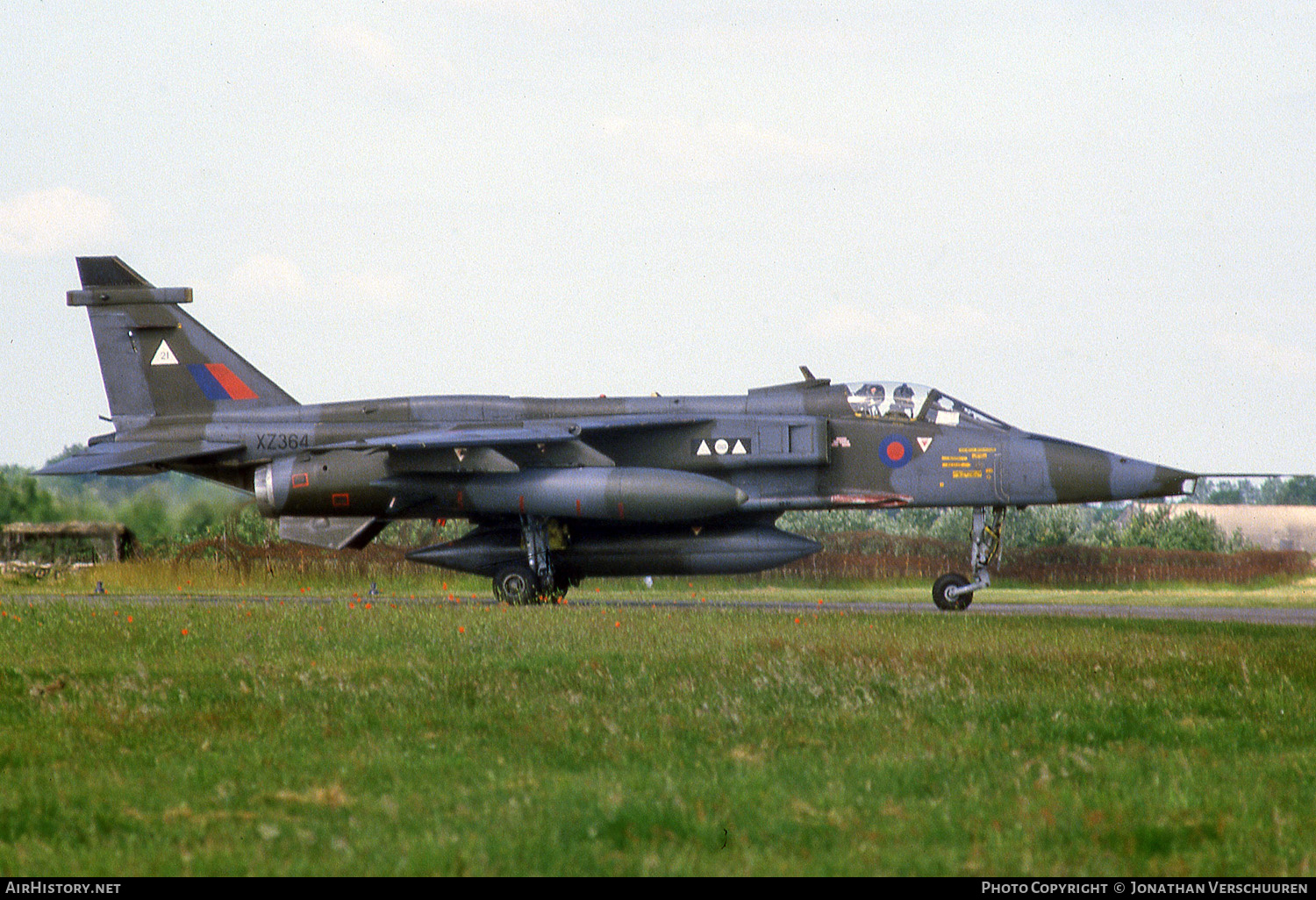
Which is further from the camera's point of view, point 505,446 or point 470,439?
point 505,446

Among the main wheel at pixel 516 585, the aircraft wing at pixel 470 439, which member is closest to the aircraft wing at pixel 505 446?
the aircraft wing at pixel 470 439

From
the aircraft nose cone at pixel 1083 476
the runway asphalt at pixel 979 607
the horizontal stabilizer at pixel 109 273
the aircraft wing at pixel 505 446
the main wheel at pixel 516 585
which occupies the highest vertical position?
the horizontal stabilizer at pixel 109 273

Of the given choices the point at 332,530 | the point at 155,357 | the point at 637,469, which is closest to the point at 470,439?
the point at 637,469

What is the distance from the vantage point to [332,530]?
22438 mm

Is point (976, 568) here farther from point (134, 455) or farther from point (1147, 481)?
point (134, 455)

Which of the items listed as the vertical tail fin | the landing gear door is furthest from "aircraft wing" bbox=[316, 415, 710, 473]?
the landing gear door

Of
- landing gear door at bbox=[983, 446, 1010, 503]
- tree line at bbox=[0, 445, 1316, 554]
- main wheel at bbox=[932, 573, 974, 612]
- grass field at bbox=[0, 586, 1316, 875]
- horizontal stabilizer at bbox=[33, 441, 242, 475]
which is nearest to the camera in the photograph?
grass field at bbox=[0, 586, 1316, 875]

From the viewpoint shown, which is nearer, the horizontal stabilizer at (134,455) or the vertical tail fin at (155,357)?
the horizontal stabilizer at (134,455)

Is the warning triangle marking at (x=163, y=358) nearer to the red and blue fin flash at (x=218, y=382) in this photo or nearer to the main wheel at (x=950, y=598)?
the red and blue fin flash at (x=218, y=382)

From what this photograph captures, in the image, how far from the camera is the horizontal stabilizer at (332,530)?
22.1 metres

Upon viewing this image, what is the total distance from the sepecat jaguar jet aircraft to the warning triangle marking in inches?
57.6

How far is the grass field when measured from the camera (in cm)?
493

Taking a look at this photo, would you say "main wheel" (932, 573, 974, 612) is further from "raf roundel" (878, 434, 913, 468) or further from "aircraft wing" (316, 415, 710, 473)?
"aircraft wing" (316, 415, 710, 473)

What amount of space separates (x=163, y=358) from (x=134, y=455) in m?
2.03
